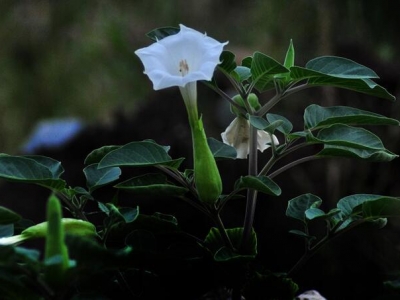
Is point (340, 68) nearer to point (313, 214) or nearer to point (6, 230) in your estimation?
point (313, 214)

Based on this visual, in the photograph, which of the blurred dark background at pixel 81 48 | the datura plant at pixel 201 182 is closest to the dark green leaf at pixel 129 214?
the datura plant at pixel 201 182

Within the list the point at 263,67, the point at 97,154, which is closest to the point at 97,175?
the point at 97,154

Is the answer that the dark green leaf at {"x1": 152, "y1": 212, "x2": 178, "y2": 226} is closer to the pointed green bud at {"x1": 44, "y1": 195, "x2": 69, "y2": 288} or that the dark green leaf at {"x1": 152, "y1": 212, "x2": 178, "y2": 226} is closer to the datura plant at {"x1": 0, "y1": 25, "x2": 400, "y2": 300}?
the datura plant at {"x1": 0, "y1": 25, "x2": 400, "y2": 300}

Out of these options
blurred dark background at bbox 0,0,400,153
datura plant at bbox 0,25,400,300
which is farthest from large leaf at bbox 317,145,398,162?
blurred dark background at bbox 0,0,400,153

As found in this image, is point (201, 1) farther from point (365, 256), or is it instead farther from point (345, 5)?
point (365, 256)

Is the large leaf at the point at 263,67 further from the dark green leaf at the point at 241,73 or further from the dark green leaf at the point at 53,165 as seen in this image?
the dark green leaf at the point at 53,165
